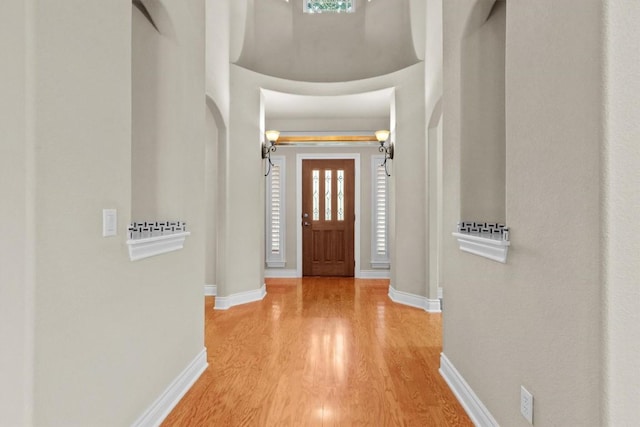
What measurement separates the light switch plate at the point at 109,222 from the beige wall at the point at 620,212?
5.85ft

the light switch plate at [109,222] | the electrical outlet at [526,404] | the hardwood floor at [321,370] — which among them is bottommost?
the hardwood floor at [321,370]

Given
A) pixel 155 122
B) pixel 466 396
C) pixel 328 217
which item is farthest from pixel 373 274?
pixel 155 122

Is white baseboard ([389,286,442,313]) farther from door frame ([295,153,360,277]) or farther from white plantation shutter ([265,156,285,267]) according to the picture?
white plantation shutter ([265,156,285,267])

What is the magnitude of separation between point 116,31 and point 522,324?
7.07 feet

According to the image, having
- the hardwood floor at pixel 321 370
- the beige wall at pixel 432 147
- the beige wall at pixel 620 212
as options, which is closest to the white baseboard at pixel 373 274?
the hardwood floor at pixel 321 370

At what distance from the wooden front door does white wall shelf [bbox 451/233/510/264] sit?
396cm

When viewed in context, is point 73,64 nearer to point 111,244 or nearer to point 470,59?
point 111,244

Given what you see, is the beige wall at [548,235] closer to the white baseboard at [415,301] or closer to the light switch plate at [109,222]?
the light switch plate at [109,222]

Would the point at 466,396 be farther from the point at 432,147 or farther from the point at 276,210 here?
the point at 276,210

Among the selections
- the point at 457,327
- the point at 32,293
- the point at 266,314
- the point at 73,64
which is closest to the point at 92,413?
the point at 32,293

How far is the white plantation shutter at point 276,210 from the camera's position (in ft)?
20.0

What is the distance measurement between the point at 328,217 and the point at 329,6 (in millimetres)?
3205

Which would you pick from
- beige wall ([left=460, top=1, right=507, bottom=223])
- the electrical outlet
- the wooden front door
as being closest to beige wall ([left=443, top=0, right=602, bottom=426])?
the electrical outlet

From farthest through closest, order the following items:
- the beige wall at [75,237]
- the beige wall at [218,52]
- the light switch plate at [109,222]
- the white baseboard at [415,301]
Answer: the white baseboard at [415,301], the beige wall at [218,52], the light switch plate at [109,222], the beige wall at [75,237]
